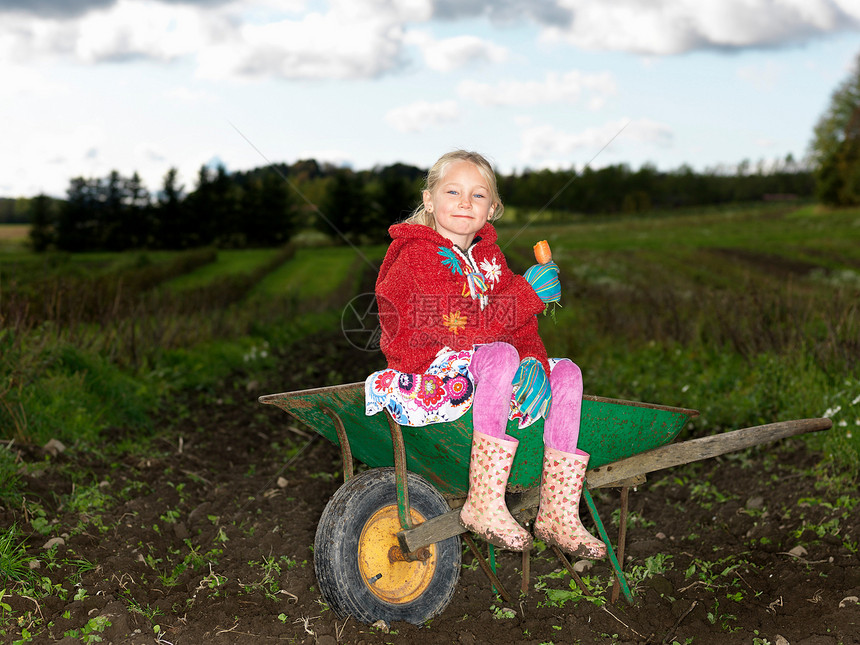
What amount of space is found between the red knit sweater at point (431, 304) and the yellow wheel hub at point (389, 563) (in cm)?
58

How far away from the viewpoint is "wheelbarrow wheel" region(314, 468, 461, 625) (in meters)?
2.44

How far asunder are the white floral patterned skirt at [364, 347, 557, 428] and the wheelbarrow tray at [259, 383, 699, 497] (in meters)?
0.06

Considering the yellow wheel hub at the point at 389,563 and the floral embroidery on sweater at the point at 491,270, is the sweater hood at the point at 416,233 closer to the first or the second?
the floral embroidery on sweater at the point at 491,270

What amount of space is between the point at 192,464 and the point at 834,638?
11.5 feet

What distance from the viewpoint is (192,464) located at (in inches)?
174

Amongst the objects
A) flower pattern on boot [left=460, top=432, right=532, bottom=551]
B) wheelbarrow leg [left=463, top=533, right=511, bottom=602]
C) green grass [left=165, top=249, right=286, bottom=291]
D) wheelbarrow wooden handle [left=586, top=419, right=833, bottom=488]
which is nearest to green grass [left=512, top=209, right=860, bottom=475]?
wheelbarrow wooden handle [left=586, top=419, right=833, bottom=488]

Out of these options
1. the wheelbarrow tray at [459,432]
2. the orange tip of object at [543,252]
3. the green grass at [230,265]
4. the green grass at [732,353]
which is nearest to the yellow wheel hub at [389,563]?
the wheelbarrow tray at [459,432]

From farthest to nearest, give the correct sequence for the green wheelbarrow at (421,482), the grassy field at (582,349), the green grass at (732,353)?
the green grass at (732,353), the grassy field at (582,349), the green wheelbarrow at (421,482)

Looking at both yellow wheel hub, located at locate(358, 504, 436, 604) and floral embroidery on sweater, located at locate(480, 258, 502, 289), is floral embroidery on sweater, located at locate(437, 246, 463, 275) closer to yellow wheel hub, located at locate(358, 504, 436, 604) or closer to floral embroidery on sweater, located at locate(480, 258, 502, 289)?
floral embroidery on sweater, located at locate(480, 258, 502, 289)

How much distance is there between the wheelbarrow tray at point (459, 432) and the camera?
2492 mm

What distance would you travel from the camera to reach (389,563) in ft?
8.54

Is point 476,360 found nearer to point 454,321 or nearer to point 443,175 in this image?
point 454,321

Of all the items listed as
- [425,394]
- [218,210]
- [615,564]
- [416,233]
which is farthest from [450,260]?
[218,210]

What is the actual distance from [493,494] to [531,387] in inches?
15.3
